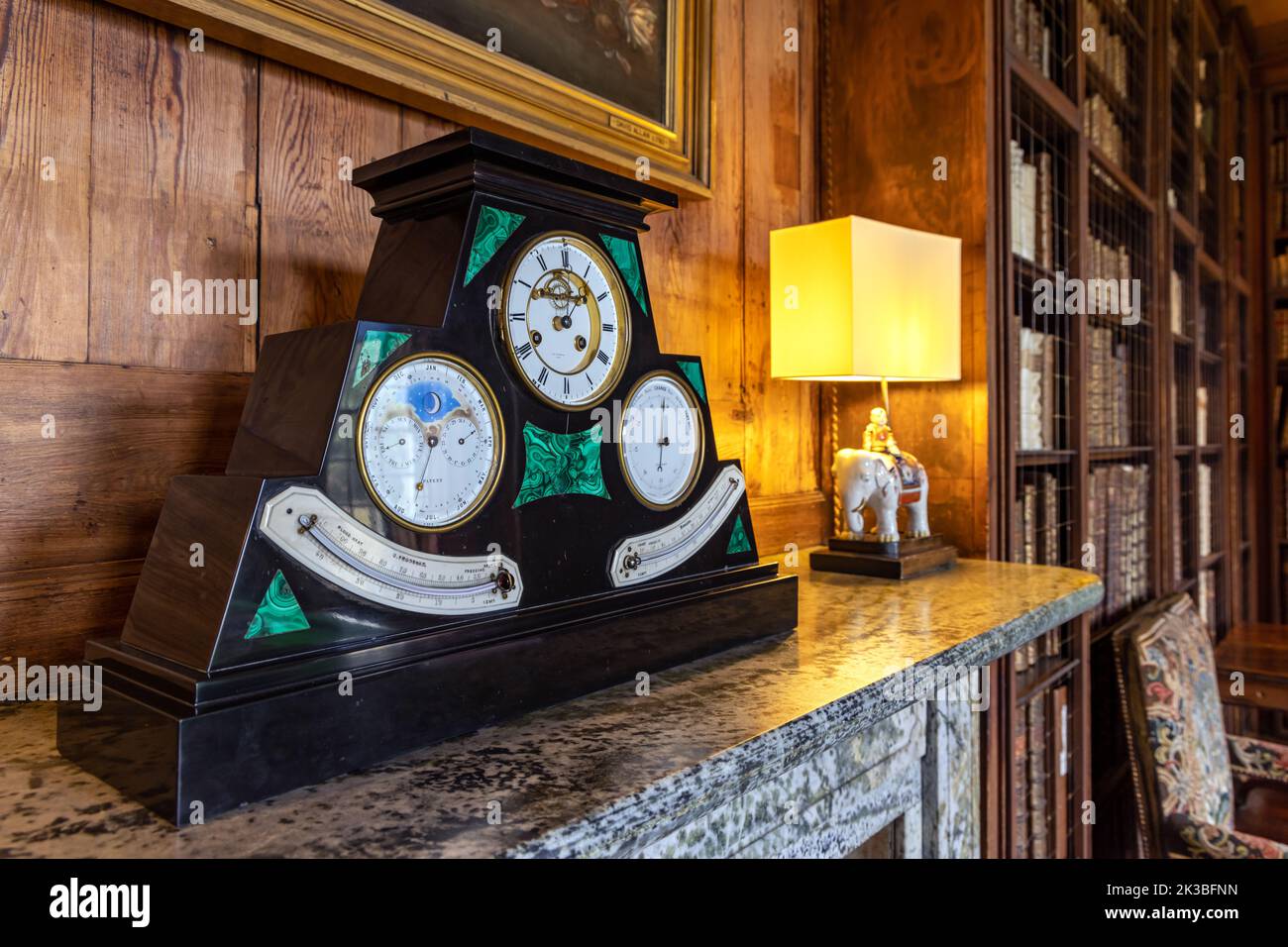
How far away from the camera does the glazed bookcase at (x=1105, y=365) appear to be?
2.19 m

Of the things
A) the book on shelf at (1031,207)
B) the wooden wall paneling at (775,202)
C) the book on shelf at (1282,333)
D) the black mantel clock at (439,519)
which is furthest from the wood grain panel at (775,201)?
the book on shelf at (1282,333)

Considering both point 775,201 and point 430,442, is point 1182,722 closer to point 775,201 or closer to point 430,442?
point 775,201

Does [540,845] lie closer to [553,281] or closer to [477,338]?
[477,338]

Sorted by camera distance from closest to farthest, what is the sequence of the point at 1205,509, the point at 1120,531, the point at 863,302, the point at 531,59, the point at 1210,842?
the point at 531,59 < the point at 863,302 < the point at 1210,842 < the point at 1120,531 < the point at 1205,509

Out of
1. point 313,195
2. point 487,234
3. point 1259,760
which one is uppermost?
point 313,195

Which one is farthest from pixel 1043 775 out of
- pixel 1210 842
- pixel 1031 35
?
pixel 1031 35

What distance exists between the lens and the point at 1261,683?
9.61ft

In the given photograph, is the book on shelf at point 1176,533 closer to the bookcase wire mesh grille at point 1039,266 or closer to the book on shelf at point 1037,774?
the bookcase wire mesh grille at point 1039,266

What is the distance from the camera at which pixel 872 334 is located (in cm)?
160

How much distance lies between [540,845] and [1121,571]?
116 inches

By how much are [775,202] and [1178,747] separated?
1622 mm

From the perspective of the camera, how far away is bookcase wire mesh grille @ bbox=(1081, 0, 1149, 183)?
2.72m
